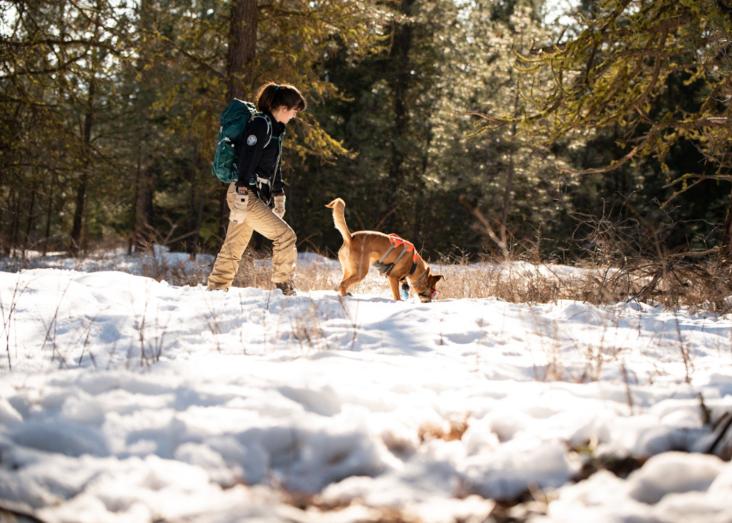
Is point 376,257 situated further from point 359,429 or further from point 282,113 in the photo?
point 359,429

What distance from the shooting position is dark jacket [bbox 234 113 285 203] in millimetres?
5711

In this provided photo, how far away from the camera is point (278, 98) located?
19.2ft

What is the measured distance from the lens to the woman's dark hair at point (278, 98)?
5.85 meters

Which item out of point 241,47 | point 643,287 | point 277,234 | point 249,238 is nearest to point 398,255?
point 277,234

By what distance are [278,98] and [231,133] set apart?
1.87 ft

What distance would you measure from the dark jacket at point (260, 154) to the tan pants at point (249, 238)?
20cm

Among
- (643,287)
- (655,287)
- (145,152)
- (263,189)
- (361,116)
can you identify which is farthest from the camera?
(361,116)

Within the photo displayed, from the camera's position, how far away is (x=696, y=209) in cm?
2439

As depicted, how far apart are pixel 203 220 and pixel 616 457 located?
942 inches

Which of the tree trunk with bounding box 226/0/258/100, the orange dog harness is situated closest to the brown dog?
the orange dog harness

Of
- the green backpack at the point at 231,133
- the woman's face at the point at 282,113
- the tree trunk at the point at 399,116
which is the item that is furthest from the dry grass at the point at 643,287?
the tree trunk at the point at 399,116

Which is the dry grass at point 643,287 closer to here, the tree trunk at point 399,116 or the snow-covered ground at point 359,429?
the snow-covered ground at point 359,429

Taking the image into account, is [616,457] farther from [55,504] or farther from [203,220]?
[203,220]

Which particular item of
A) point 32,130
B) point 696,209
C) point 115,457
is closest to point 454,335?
point 115,457
